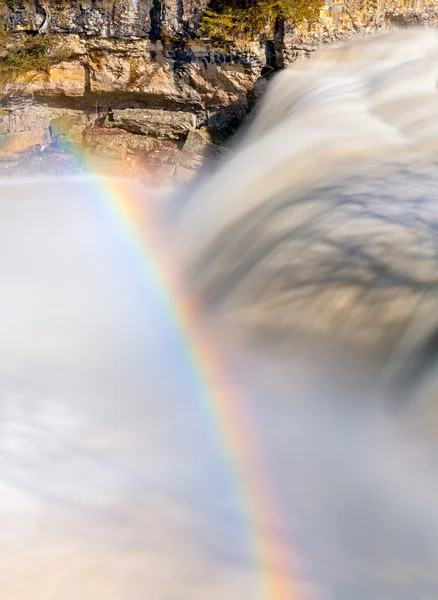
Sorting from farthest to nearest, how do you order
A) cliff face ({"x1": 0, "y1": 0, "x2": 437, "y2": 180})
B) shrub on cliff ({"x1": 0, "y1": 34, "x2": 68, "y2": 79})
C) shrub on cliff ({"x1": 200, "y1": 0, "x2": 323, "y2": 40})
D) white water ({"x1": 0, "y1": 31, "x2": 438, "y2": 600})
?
1. shrub on cliff ({"x1": 0, "y1": 34, "x2": 68, "y2": 79})
2. cliff face ({"x1": 0, "y1": 0, "x2": 437, "y2": 180})
3. shrub on cliff ({"x1": 200, "y1": 0, "x2": 323, "y2": 40})
4. white water ({"x1": 0, "y1": 31, "x2": 438, "y2": 600})

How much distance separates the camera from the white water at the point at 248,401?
1.48 metres

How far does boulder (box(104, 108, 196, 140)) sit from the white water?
10.8 ft

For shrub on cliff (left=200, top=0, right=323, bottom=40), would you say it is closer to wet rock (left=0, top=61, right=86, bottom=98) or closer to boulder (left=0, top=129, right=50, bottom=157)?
wet rock (left=0, top=61, right=86, bottom=98)

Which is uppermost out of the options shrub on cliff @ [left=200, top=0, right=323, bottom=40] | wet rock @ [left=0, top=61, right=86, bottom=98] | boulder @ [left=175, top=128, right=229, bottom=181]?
shrub on cliff @ [left=200, top=0, right=323, bottom=40]

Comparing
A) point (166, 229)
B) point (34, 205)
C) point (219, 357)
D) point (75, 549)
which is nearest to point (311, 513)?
point (75, 549)

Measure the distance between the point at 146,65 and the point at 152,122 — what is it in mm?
618

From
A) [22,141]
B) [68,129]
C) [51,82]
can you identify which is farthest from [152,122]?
[22,141]

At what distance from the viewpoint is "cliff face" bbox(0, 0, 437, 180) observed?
6.74 metres

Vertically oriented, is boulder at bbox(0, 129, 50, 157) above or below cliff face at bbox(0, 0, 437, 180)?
below

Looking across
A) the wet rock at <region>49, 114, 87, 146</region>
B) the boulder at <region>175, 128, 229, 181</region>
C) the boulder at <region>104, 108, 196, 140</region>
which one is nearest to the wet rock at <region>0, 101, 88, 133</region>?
the wet rock at <region>49, 114, 87, 146</region>

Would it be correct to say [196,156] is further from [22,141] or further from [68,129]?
[22,141]

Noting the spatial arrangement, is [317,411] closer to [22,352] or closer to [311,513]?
[311,513]

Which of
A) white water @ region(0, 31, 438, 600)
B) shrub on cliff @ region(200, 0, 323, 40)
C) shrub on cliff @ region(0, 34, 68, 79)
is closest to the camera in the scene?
white water @ region(0, 31, 438, 600)

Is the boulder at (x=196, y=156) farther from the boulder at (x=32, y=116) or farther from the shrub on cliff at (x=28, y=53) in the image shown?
the shrub on cliff at (x=28, y=53)
